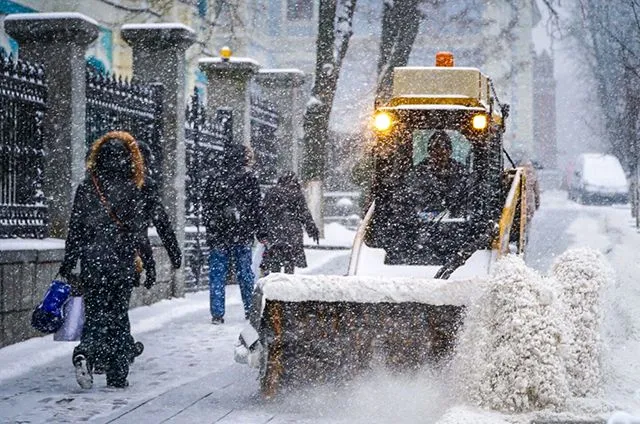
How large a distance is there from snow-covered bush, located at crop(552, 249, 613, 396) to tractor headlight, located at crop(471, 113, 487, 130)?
2.07 m

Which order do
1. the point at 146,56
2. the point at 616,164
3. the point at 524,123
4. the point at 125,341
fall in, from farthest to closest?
the point at 524,123 → the point at 616,164 → the point at 146,56 → the point at 125,341

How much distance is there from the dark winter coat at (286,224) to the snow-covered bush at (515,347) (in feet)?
19.6

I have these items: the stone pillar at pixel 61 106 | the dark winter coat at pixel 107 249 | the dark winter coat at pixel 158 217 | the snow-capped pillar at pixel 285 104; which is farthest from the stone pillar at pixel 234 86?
the dark winter coat at pixel 107 249

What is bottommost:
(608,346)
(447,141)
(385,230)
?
(608,346)

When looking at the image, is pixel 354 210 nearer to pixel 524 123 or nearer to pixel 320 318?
pixel 320 318

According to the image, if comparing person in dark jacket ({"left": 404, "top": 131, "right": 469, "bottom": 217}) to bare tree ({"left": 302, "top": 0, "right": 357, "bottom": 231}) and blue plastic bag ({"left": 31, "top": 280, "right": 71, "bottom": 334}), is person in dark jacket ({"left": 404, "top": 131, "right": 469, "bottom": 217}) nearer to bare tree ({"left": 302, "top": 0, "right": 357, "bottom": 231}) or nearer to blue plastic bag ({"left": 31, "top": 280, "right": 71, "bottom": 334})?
blue plastic bag ({"left": 31, "top": 280, "right": 71, "bottom": 334})

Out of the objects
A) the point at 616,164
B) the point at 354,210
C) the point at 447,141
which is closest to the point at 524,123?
the point at 616,164

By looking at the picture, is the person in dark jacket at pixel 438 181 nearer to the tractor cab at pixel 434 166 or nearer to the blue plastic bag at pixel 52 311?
the tractor cab at pixel 434 166

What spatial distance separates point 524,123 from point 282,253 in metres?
48.7

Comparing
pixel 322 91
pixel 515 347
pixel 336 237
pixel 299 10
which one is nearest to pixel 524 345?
pixel 515 347

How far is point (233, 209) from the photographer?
11.4 meters

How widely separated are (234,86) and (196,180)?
2.05 metres

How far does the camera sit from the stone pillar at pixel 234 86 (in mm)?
15875

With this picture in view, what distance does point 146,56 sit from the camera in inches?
535
